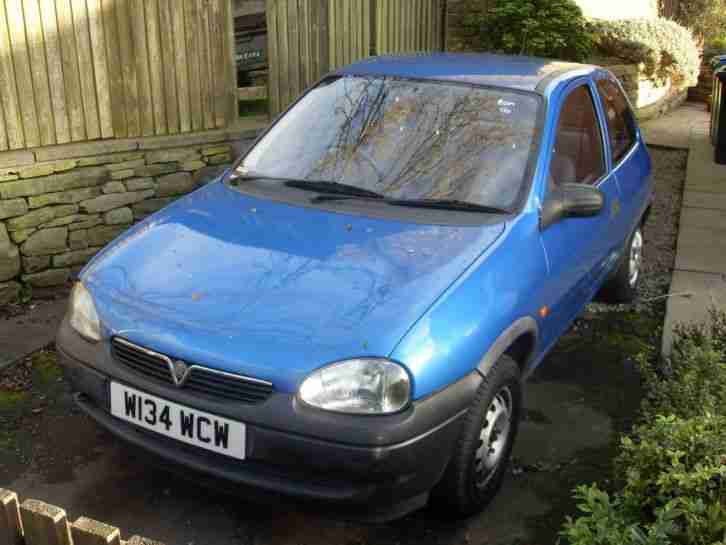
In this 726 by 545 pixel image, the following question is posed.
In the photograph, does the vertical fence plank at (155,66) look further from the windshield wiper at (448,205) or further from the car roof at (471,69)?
the windshield wiper at (448,205)

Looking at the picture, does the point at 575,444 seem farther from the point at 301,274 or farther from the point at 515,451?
the point at 301,274

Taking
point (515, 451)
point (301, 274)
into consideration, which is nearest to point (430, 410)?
point (301, 274)

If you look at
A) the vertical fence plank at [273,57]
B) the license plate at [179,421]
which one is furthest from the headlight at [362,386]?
the vertical fence plank at [273,57]

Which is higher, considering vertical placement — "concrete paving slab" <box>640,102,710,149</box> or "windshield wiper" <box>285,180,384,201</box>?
"windshield wiper" <box>285,180,384,201</box>

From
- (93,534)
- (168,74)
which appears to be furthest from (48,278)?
(93,534)

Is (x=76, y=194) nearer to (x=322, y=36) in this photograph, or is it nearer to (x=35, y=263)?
(x=35, y=263)

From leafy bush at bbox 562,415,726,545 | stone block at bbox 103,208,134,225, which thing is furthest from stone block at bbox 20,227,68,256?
leafy bush at bbox 562,415,726,545

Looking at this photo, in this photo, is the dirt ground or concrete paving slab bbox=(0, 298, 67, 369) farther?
concrete paving slab bbox=(0, 298, 67, 369)

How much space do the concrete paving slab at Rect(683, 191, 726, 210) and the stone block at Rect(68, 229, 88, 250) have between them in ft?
18.9

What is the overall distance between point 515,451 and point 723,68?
294 inches

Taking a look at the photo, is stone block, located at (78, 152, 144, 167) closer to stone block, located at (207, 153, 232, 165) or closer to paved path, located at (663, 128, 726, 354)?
stone block, located at (207, 153, 232, 165)

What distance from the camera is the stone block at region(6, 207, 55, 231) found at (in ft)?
17.2

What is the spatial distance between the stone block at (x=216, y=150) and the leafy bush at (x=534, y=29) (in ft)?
15.0

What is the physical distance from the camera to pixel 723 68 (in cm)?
947
